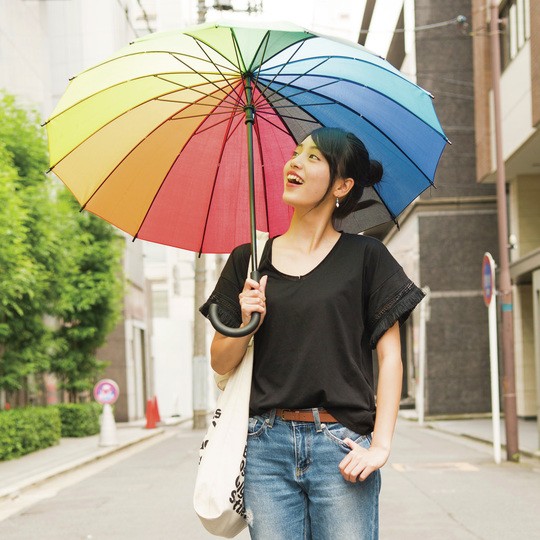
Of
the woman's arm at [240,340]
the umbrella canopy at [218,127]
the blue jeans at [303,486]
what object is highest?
the umbrella canopy at [218,127]

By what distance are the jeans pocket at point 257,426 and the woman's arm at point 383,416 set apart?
0.24m

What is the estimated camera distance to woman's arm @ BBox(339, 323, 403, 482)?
8.38ft

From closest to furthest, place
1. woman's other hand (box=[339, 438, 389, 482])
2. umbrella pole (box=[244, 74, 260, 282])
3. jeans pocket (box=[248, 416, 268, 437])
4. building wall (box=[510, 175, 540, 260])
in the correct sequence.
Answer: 1. woman's other hand (box=[339, 438, 389, 482])
2. jeans pocket (box=[248, 416, 268, 437])
3. umbrella pole (box=[244, 74, 260, 282])
4. building wall (box=[510, 175, 540, 260])

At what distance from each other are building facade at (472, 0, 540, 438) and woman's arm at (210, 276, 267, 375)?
50.1 ft

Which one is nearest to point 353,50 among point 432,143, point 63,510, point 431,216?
point 432,143

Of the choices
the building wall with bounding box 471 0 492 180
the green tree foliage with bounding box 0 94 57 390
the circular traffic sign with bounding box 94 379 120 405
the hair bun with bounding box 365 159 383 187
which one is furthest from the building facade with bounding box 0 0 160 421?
the hair bun with bounding box 365 159 383 187

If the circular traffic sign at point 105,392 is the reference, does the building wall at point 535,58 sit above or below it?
above

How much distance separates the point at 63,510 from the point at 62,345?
16.4m

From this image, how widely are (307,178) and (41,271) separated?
17206 mm

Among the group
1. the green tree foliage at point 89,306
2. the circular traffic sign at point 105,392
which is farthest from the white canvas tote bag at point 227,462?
the green tree foliage at point 89,306

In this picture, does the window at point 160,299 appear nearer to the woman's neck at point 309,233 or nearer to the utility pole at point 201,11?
the utility pole at point 201,11

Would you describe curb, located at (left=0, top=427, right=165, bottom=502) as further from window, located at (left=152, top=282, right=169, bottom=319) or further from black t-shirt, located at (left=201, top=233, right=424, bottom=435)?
window, located at (left=152, top=282, right=169, bottom=319)

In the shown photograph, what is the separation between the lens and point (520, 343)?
26.2m

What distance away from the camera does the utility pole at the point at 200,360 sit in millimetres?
27578
